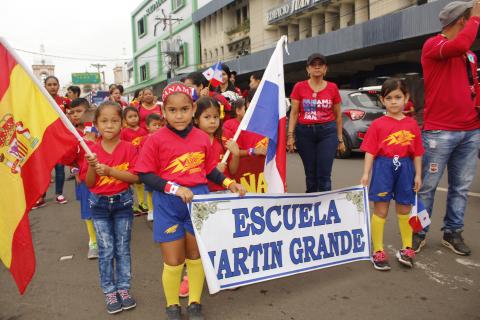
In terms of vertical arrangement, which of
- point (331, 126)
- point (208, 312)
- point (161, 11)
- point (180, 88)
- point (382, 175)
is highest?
point (161, 11)

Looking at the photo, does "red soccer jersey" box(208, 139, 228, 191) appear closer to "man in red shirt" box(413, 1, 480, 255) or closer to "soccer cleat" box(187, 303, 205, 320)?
"soccer cleat" box(187, 303, 205, 320)

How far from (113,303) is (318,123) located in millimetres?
2646

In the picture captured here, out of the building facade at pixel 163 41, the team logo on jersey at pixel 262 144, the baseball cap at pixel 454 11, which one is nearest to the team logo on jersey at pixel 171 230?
the team logo on jersey at pixel 262 144

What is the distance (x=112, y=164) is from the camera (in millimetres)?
3033

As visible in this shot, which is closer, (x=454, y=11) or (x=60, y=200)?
(x=454, y=11)

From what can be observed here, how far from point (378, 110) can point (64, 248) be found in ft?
23.8

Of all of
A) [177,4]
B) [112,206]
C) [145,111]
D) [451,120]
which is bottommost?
[112,206]

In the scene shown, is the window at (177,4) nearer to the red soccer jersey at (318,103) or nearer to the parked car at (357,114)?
the parked car at (357,114)

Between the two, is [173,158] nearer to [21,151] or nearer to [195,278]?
[195,278]

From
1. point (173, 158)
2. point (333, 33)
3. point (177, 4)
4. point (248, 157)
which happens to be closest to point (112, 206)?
point (173, 158)

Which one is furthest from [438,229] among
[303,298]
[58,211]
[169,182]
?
[58,211]

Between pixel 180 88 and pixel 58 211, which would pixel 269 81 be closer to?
pixel 180 88

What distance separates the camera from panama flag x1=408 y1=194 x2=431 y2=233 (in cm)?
357

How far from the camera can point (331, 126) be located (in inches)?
177
